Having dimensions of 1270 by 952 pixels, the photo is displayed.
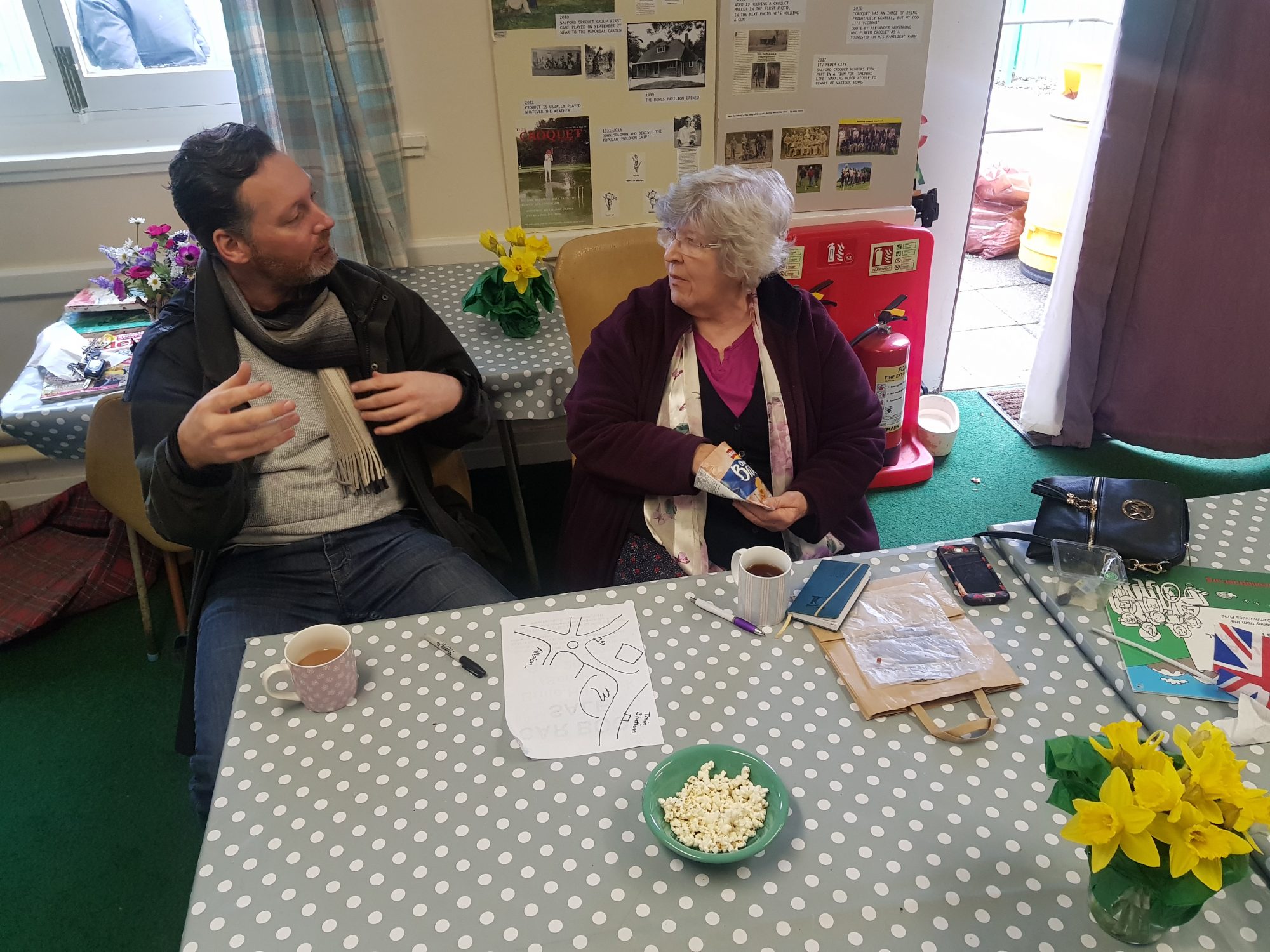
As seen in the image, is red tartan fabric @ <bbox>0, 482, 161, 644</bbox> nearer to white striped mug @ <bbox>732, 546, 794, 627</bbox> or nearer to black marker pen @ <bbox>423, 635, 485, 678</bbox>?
black marker pen @ <bbox>423, 635, 485, 678</bbox>

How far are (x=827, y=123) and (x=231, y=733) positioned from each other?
2.30 meters

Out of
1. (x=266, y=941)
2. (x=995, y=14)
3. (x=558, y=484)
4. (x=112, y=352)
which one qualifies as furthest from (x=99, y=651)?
(x=995, y=14)

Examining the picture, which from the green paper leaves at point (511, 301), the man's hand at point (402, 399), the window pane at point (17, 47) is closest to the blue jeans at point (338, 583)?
the man's hand at point (402, 399)

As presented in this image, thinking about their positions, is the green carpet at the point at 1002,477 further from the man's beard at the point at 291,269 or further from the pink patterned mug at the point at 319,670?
the pink patterned mug at the point at 319,670

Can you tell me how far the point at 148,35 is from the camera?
8.32ft

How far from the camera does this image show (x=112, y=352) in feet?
6.95

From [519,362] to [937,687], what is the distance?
3.95 ft

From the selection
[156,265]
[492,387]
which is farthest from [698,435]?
[156,265]

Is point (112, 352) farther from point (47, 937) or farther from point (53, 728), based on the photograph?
point (47, 937)

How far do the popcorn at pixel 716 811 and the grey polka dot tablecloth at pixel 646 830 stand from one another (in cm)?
3

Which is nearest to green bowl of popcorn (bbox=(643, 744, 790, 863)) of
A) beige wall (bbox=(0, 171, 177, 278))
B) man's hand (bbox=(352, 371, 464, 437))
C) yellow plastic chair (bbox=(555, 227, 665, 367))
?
man's hand (bbox=(352, 371, 464, 437))

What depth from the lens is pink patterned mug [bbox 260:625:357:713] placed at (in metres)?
1.13

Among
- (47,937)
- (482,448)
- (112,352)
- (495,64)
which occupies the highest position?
(495,64)

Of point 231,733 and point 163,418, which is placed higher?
point 163,418
